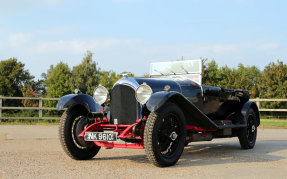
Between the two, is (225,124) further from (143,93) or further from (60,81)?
(60,81)

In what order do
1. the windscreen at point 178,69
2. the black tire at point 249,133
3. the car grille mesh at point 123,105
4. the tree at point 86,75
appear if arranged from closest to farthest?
the car grille mesh at point 123,105 < the black tire at point 249,133 < the windscreen at point 178,69 < the tree at point 86,75

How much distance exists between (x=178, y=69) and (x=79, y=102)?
8.91 feet

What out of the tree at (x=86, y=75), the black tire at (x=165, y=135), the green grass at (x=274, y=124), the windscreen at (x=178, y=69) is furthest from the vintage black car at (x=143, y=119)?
the tree at (x=86, y=75)

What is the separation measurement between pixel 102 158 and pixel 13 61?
37119 millimetres

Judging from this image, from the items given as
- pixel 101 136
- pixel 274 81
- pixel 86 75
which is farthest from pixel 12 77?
pixel 101 136

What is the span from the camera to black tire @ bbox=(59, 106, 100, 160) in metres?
5.27

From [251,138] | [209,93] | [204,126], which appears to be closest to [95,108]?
[204,126]

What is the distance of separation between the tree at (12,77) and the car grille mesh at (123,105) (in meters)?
34.6

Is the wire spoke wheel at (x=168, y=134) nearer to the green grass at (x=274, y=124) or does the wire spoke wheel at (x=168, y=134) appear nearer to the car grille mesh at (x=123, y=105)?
the car grille mesh at (x=123, y=105)

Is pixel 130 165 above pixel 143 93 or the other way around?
the other way around

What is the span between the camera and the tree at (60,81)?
45.9 metres

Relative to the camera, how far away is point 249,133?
7562 mm

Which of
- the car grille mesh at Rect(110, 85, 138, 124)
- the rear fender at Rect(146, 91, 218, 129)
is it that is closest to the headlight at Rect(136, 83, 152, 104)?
the rear fender at Rect(146, 91, 218, 129)

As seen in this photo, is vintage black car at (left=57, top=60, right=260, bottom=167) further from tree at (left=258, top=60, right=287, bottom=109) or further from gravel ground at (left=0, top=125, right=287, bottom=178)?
tree at (left=258, top=60, right=287, bottom=109)
